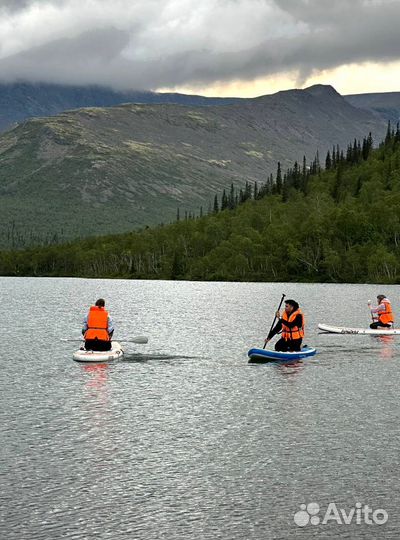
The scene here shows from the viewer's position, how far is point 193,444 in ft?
96.2

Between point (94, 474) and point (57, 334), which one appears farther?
point (57, 334)

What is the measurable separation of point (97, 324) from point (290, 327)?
40.5 feet

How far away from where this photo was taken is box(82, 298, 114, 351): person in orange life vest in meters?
48.1

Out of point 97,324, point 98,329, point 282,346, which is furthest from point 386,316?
point 97,324

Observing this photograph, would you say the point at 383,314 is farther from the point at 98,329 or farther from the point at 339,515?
the point at 339,515

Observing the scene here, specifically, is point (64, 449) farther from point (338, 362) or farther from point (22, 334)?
point (22, 334)

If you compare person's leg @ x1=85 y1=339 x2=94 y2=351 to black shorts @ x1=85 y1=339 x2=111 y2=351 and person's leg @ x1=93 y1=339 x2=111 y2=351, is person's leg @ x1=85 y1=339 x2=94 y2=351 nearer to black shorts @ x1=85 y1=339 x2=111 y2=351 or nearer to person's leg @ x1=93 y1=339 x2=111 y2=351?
black shorts @ x1=85 y1=339 x2=111 y2=351

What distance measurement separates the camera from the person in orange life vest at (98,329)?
1892 inches

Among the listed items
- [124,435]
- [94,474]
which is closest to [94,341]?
[124,435]

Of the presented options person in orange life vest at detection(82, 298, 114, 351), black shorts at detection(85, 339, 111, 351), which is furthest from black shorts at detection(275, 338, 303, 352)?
black shorts at detection(85, 339, 111, 351)

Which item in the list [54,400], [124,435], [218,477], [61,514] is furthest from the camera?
[54,400]

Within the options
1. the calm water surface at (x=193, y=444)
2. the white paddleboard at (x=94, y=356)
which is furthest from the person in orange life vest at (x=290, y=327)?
the white paddleboard at (x=94, y=356)

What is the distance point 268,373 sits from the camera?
48.7 meters

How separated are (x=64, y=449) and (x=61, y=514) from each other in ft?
23.9
